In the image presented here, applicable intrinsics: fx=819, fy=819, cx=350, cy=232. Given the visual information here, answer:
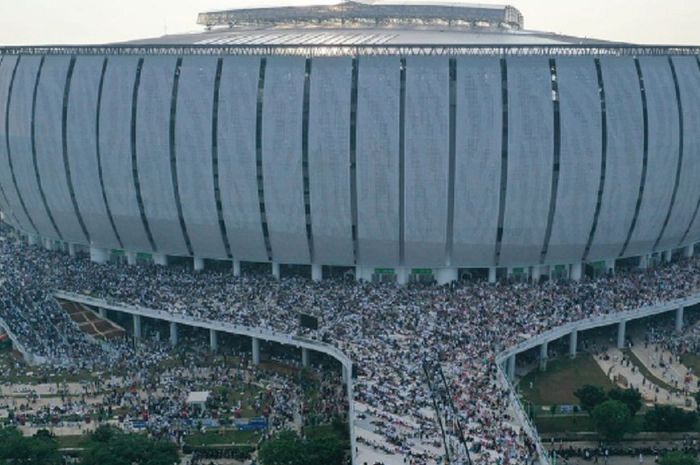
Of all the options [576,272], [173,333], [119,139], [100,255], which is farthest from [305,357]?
[100,255]

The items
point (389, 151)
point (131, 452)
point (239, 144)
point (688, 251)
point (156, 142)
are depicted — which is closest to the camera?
point (131, 452)

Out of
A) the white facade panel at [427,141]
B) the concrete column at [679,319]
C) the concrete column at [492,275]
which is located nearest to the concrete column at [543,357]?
the concrete column at [492,275]

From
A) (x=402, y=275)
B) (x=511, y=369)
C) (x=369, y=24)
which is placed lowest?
(x=511, y=369)

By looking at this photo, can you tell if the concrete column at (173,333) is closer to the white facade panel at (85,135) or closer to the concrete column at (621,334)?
the white facade panel at (85,135)

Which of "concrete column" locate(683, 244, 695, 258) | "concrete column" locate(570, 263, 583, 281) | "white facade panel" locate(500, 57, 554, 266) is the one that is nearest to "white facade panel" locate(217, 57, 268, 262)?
"white facade panel" locate(500, 57, 554, 266)

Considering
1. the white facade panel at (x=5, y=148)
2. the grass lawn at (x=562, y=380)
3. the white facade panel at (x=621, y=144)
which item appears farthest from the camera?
the white facade panel at (x=5, y=148)

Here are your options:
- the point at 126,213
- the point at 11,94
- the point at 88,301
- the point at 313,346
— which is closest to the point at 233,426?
the point at 313,346

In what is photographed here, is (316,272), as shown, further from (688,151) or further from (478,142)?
(688,151)
